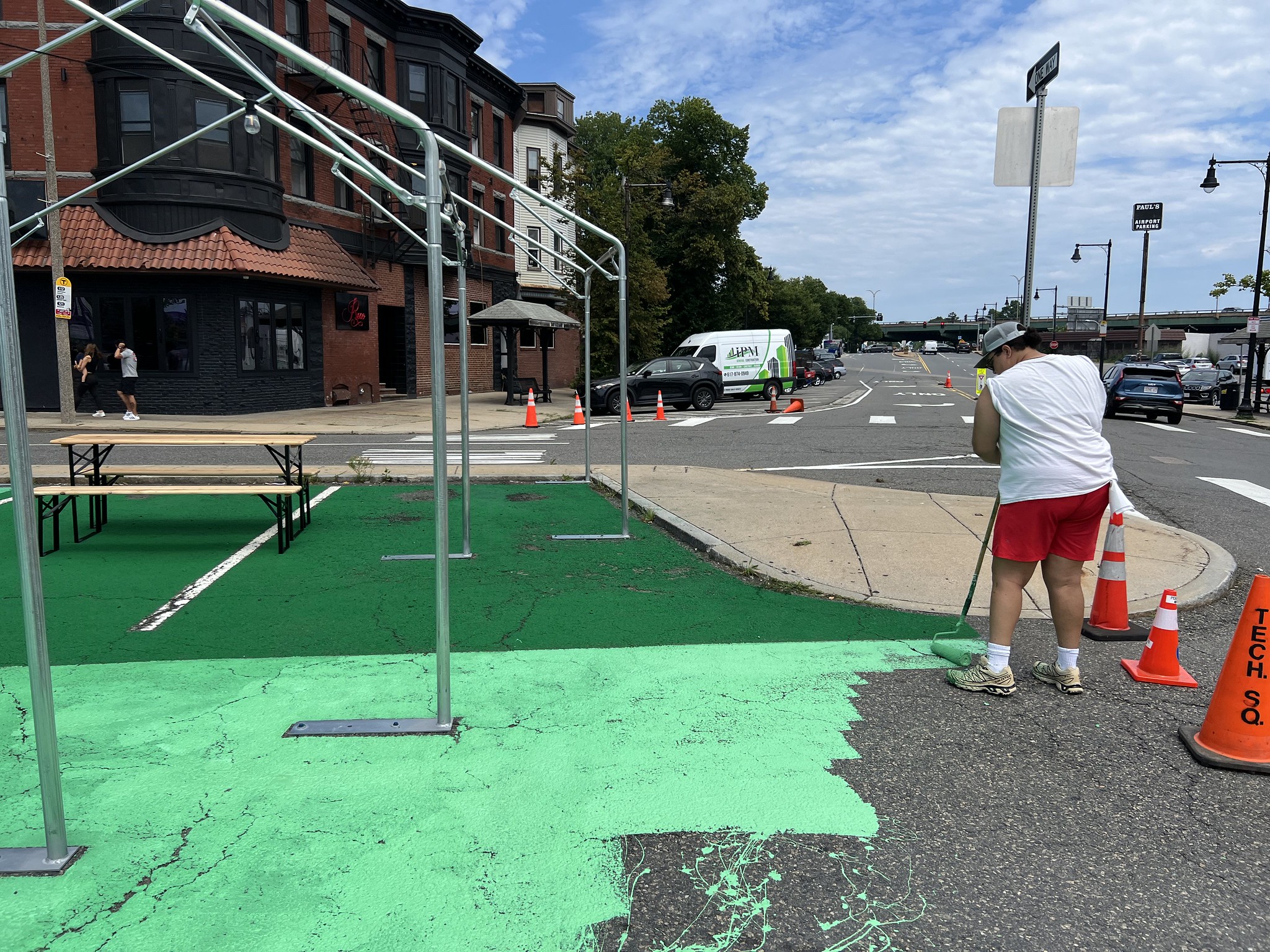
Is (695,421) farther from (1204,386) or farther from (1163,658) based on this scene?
(1204,386)

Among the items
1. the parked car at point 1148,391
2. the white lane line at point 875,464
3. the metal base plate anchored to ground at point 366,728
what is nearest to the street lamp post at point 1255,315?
the parked car at point 1148,391

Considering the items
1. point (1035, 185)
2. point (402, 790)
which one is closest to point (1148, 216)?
point (1035, 185)

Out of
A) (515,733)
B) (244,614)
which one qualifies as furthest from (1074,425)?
(244,614)

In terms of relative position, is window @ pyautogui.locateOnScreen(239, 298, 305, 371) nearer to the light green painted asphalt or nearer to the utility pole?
the utility pole

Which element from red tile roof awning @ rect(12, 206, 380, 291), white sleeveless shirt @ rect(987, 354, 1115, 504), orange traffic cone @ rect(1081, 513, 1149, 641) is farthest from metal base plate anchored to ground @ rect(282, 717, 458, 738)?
red tile roof awning @ rect(12, 206, 380, 291)

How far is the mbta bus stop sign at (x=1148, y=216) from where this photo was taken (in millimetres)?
41781

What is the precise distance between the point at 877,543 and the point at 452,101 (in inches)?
1112

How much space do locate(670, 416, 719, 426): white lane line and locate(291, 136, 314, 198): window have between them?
42.1 ft

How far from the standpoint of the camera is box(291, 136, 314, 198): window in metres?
25.0

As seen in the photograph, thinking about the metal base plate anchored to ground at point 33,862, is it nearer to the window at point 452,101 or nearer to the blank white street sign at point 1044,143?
the blank white street sign at point 1044,143

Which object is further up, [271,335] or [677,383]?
Result: [271,335]

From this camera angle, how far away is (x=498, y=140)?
36656mm

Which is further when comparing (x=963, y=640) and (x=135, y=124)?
(x=135, y=124)

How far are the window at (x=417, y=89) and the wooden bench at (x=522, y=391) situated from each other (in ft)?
30.8
